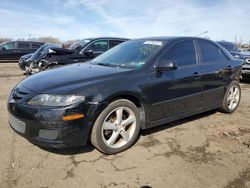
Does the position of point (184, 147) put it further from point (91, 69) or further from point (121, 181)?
point (91, 69)

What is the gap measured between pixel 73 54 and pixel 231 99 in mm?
5255

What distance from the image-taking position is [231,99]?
5566mm

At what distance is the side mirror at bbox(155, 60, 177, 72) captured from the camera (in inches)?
148

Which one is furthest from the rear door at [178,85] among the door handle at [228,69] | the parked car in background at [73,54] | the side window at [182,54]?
the parked car in background at [73,54]

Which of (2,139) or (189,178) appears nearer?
(189,178)

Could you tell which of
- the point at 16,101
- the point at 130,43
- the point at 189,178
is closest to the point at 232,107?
the point at 130,43

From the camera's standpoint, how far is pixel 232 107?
18.4ft

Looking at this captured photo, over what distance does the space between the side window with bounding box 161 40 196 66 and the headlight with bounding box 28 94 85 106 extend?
1619mm

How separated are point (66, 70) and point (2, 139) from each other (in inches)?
54.4

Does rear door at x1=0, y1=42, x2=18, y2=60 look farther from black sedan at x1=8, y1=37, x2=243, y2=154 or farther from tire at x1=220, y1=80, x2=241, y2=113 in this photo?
tire at x1=220, y1=80, x2=241, y2=113

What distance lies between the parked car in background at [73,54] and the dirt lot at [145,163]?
408 centimetres

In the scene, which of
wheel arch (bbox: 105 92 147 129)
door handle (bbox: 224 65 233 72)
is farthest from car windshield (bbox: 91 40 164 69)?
door handle (bbox: 224 65 233 72)

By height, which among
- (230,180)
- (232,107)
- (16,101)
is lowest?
(230,180)

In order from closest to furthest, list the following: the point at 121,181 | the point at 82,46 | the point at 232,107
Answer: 1. the point at 121,181
2. the point at 232,107
3. the point at 82,46
